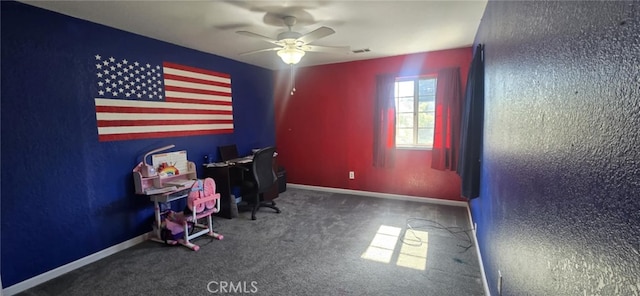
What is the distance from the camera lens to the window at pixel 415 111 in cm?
409

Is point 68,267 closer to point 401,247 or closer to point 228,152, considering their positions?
point 228,152

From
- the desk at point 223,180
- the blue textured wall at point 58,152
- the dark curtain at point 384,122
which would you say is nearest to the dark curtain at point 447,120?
the dark curtain at point 384,122

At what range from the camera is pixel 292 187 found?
5.22 meters

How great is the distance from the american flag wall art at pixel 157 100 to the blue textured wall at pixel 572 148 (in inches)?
131

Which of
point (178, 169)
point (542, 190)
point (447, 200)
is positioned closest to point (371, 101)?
point (447, 200)

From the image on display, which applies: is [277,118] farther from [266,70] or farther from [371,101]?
[371,101]

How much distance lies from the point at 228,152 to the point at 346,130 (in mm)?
1923

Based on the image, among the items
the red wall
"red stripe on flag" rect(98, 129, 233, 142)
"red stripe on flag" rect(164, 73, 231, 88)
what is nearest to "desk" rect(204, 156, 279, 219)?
"red stripe on flag" rect(98, 129, 233, 142)

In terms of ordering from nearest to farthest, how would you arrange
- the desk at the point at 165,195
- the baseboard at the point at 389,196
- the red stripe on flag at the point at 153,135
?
the red stripe on flag at the point at 153,135 → the desk at the point at 165,195 → the baseboard at the point at 389,196

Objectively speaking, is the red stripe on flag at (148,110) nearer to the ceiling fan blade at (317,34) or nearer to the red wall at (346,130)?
the red wall at (346,130)

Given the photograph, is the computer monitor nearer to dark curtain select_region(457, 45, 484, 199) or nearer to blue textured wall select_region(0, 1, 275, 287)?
blue textured wall select_region(0, 1, 275, 287)

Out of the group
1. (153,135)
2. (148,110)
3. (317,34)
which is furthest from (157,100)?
(317,34)

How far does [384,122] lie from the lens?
426cm

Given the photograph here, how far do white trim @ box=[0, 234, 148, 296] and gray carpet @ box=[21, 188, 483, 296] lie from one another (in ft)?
0.22
